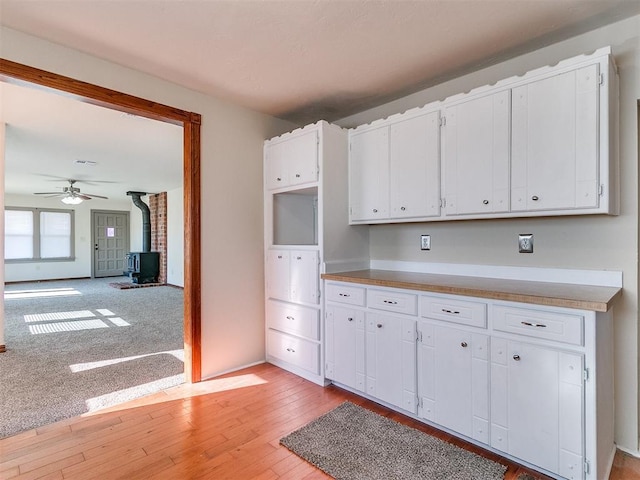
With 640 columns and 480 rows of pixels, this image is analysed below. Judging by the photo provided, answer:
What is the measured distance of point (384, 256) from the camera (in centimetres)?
316

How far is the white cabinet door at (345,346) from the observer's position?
2.56 meters

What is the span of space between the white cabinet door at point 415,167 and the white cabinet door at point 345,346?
911mm

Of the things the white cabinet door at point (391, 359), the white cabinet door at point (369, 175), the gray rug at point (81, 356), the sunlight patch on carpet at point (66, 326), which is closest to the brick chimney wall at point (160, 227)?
the gray rug at point (81, 356)

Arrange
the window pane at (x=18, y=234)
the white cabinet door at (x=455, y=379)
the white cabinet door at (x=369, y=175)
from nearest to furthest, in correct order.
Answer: the white cabinet door at (x=455, y=379) → the white cabinet door at (x=369, y=175) → the window pane at (x=18, y=234)

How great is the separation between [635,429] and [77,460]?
3228 millimetres

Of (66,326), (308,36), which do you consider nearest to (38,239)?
(66,326)

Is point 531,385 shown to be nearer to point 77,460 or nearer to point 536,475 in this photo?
point 536,475

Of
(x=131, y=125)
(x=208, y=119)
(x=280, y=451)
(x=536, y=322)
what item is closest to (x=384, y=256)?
(x=536, y=322)

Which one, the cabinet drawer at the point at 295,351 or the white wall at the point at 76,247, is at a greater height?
the white wall at the point at 76,247

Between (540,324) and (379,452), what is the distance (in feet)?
3.77

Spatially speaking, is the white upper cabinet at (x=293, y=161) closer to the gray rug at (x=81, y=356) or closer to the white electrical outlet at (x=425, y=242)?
the white electrical outlet at (x=425, y=242)

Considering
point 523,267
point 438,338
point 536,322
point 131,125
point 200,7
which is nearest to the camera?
point 536,322

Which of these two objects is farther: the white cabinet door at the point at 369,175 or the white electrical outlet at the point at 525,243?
the white cabinet door at the point at 369,175

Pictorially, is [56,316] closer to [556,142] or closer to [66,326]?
[66,326]
